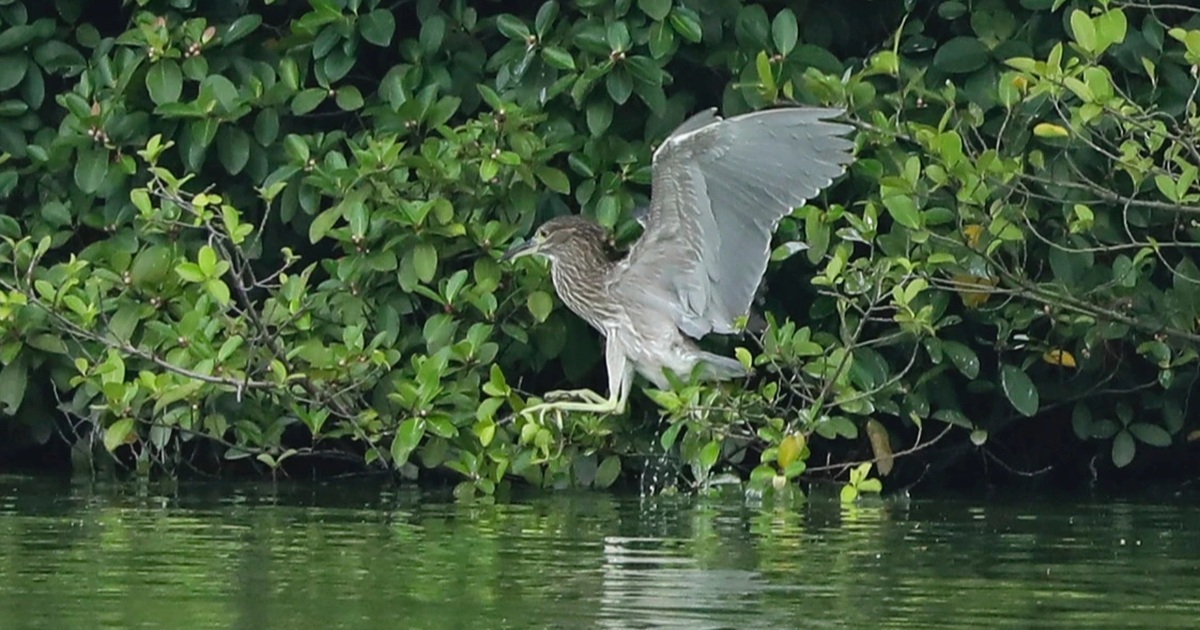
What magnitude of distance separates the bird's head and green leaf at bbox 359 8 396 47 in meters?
0.83

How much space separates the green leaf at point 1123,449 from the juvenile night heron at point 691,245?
139cm

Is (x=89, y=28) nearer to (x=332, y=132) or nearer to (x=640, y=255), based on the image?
(x=332, y=132)

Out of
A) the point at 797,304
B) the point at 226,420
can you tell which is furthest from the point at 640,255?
the point at 226,420

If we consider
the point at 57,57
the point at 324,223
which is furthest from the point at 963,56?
the point at 57,57

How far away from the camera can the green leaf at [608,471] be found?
9.08 m

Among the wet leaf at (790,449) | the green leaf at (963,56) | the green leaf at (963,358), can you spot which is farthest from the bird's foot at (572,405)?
the green leaf at (963,56)

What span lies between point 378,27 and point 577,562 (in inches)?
117

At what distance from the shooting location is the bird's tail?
28.6 feet

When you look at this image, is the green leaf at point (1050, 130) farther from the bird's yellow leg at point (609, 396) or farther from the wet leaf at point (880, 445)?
the bird's yellow leg at point (609, 396)

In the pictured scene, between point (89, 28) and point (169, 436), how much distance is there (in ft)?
5.11

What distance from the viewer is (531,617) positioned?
573 centimetres

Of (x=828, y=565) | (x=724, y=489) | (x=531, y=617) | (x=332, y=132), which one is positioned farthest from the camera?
(x=332, y=132)

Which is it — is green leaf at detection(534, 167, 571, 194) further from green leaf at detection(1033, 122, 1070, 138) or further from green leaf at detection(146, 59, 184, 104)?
green leaf at detection(1033, 122, 1070, 138)

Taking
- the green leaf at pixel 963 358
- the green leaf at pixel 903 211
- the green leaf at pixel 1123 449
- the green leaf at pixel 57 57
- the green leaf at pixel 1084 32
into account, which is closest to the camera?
the green leaf at pixel 1084 32
